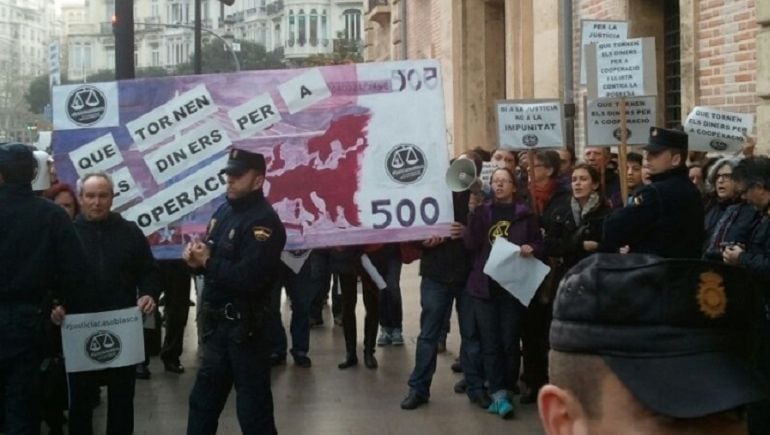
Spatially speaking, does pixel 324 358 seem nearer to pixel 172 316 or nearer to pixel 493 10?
pixel 172 316

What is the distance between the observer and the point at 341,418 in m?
8.69

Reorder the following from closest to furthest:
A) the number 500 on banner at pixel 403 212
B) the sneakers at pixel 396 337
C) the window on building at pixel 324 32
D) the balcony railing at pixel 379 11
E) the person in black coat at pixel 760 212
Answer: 1. the person in black coat at pixel 760 212
2. the number 500 on banner at pixel 403 212
3. the sneakers at pixel 396 337
4. the balcony railing at pixel 379 11
5. the window on building at pixel 324 32

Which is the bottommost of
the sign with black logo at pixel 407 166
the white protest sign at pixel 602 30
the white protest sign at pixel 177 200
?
the white protest sign at pixel 177 200

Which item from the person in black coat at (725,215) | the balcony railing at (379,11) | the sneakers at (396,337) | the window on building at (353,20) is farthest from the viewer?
the window on building at (353,20)

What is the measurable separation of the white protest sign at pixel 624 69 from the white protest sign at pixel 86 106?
345cm

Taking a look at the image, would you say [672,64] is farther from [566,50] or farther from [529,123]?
[529,123]

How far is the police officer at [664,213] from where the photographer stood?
6887mm

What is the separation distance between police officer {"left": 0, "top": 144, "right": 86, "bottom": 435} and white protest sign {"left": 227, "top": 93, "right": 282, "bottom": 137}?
2.12 m

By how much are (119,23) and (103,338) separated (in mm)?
4764

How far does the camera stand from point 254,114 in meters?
8.47

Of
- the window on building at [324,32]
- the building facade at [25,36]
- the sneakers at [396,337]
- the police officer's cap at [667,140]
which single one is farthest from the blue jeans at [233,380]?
the window on building at [324,32]

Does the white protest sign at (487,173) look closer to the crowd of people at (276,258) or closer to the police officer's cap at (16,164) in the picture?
the crowd of people at (276,258)

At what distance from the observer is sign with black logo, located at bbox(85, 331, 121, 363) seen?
700cm

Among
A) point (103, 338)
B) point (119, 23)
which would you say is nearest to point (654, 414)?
point (103, 338)
